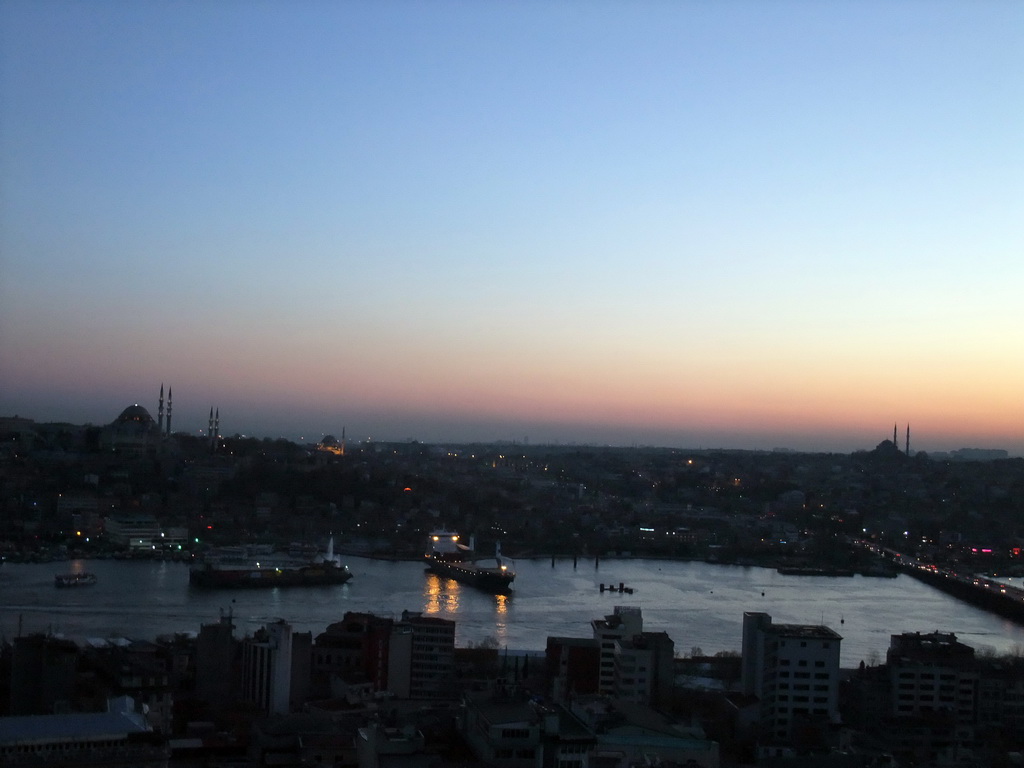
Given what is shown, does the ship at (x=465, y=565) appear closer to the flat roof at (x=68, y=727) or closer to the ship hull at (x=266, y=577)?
the ship hull at (x=266, y=577)

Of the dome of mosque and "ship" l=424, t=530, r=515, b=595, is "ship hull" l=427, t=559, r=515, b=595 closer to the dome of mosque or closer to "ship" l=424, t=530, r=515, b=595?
"ship" l=424, t=530, r=515, b=595

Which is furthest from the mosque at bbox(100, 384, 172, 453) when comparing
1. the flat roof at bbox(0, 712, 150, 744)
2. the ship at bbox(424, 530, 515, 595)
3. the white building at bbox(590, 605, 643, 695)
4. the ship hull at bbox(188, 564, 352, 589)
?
the flat roof at bbox(0, 712, 150, 744)

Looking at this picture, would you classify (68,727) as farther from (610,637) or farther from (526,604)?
(526,604)

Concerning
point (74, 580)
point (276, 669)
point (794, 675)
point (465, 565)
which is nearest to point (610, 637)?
point (794, 675)

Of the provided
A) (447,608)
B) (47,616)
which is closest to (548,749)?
(47,616)

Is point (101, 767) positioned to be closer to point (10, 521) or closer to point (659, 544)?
point (10, 521)

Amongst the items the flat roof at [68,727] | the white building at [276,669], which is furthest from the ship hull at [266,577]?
the flat roof at [68,727]
